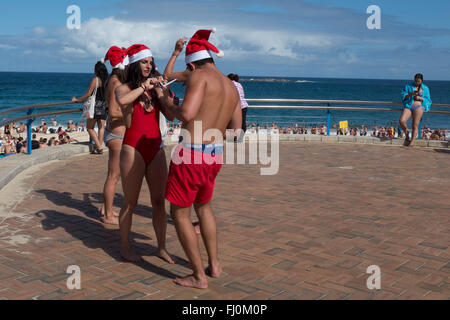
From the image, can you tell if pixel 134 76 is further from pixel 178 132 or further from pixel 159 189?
pixel 178 132

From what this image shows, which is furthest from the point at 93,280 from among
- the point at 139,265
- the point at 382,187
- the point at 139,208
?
the point at 382,187

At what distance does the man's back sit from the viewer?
11.7 ft

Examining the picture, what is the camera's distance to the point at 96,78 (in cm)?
874

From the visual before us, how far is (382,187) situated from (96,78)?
516 cm

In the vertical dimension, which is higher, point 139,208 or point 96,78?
point 96,78

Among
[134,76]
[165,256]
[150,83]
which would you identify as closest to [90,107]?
[134,76]

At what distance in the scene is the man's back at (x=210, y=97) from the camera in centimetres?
358

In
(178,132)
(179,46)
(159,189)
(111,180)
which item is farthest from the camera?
(178,132)

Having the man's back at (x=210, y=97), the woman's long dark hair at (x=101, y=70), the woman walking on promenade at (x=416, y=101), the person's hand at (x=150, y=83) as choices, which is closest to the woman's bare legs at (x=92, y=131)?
the woman's long dark hair at (x=101, y=70)

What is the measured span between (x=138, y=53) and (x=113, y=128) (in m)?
1.42

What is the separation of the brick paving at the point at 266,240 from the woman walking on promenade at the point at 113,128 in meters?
0.23

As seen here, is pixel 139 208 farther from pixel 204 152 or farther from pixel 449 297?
pixel 449 297

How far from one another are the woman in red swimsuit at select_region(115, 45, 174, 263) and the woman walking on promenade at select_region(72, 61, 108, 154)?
4450 mm

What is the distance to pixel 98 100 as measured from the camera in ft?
30.9
